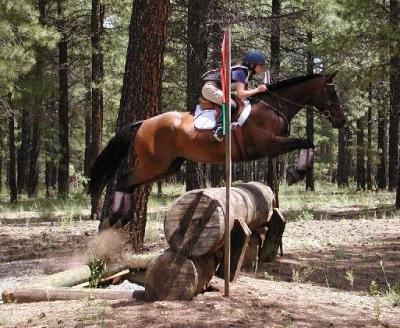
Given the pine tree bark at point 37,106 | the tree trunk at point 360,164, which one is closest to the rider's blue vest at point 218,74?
the pine tree bark at point 37,106

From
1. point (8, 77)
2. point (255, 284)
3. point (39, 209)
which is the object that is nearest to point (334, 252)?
point (255, 284)

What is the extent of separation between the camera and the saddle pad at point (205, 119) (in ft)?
23.8

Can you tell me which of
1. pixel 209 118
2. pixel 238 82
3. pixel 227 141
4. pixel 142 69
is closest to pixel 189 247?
pixel 227 141

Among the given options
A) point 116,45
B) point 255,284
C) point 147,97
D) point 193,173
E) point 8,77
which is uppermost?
point 116,45

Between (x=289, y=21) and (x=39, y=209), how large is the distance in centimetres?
1106

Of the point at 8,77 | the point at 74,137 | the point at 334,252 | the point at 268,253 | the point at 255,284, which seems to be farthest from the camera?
the point at 74,137

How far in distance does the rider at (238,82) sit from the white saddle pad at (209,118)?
0.34 ft

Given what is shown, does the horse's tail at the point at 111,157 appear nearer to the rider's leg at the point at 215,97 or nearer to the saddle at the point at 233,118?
the saddle at the point at 233,118

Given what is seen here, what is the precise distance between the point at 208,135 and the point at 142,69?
2516 mm

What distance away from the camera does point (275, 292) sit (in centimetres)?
648

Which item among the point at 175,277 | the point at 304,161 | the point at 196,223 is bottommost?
the point at 175,277

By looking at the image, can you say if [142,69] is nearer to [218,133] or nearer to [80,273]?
[218,133]

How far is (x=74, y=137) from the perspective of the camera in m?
37.1

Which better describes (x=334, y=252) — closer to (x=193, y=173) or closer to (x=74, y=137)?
(x=193, y=173)
